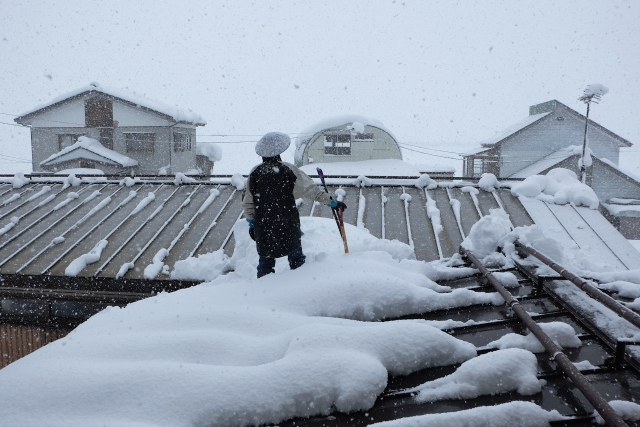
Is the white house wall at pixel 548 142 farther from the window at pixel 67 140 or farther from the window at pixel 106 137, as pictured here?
the window at pixel 67 140

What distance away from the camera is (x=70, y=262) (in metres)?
6.60

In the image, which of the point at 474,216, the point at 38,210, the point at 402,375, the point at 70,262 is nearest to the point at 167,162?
the point at 38,210

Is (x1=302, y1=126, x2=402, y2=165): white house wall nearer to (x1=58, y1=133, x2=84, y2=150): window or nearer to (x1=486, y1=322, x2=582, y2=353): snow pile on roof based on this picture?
(x1=58, y1=133, x2=84, y2=150): window

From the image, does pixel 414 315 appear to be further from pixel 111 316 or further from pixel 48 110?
pixel 48 110

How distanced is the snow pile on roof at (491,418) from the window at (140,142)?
25.8m

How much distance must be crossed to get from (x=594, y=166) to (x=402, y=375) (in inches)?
1102

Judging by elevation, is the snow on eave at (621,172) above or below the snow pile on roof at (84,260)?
above

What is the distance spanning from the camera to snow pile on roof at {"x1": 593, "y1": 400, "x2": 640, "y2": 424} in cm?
200

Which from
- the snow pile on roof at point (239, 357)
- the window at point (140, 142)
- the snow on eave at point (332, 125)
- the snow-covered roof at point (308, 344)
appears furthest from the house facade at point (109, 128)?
the snow pile on roof at point (239, 357)

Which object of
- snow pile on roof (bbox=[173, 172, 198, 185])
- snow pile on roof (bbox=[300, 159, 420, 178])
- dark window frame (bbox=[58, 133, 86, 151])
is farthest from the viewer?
dark window frame (bbox=[58, 133, 86, 151])

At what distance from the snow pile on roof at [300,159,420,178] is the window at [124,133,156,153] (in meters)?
9.82

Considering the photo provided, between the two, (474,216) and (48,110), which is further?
(48,110)

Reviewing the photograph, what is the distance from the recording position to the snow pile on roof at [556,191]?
814 cm

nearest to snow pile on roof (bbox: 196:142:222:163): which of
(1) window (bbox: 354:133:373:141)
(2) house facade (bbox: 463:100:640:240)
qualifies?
(1) window (bbox: 354:133:373:141)
